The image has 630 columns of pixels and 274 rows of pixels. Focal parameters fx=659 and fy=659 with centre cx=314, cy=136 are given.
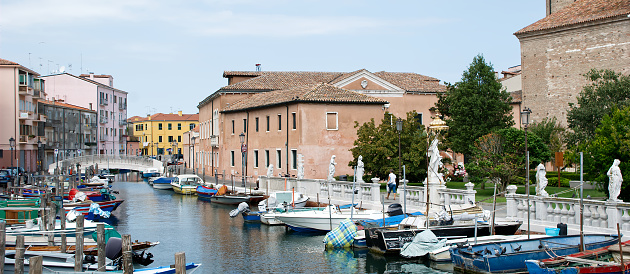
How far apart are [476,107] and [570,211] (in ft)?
78.5

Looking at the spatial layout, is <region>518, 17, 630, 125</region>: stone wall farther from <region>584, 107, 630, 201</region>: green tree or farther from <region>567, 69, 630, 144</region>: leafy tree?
<region>584, 107, 630, 201</region>: green tree

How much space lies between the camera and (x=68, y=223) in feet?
67.1

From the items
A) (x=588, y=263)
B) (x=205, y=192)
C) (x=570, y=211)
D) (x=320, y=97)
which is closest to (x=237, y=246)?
(x=570, y=211)

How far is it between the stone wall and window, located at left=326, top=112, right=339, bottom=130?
14.6 meters

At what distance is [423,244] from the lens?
16.8 meters

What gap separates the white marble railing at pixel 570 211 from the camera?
50.1ft

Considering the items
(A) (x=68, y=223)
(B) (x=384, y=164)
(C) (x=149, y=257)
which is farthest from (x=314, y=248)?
(B) (x=384, y=164)

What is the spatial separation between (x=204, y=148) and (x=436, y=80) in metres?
22.2

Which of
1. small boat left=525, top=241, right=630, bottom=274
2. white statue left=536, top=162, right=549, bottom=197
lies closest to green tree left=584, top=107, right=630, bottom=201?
white statue left=536, top=162, right=549, bottom=197

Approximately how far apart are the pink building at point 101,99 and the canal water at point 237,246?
163 ft

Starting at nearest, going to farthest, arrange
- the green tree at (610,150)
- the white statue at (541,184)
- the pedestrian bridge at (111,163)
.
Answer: the white statue at (541,184)
the green tree at (610,150)
the pedestrian bridge at (111,163)

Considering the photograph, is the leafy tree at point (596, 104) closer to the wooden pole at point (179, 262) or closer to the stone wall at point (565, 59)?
the stone wall at point (565, 59)

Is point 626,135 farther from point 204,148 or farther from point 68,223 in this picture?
point 204,148

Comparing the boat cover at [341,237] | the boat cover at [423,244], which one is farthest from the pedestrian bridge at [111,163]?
the boat cover at [423,244]
